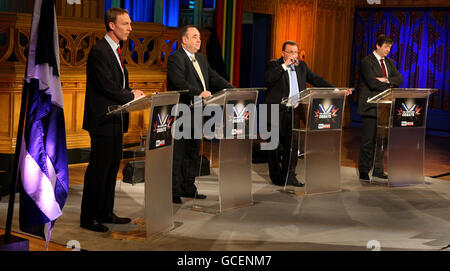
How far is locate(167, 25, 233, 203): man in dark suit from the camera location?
5711 mm

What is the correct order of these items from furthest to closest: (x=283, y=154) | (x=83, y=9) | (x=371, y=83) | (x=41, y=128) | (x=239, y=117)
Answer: (x=83, y=9) < (x=371, y=83) < (x=283, y=154) < (x=239, y=117) < (x=41, y=128)

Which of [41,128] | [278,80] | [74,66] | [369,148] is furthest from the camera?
[74,66]

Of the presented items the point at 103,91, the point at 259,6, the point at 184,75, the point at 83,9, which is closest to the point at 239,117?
the point at 184,75

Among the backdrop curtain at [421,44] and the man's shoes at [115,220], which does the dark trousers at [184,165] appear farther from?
the backdrop curtain at [421,44]

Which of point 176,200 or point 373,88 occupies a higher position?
point 373,88

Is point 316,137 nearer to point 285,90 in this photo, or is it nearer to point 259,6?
point 285,90

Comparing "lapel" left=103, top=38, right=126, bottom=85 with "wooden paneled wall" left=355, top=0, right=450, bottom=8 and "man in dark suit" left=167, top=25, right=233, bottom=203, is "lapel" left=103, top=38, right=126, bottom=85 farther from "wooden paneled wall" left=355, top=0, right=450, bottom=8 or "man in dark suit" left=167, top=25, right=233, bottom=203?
"wooden paneled wall" left=355, top=0, right=450, bottom=8

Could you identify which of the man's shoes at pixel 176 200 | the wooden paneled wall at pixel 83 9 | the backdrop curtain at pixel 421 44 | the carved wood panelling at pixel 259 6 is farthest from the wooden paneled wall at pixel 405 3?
the man's shoes at pixel 176 200

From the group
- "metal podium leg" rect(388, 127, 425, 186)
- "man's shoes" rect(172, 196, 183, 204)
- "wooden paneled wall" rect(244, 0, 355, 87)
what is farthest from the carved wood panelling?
"man's shoes" rect(172, 196, 183, 204)

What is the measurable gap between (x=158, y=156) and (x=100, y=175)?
1.65ft

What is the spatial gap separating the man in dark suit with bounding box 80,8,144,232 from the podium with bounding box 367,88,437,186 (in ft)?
9.53

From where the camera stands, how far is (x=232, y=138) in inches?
217

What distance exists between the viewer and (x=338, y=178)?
6.56 meters

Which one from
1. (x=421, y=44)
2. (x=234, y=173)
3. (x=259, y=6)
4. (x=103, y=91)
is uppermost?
(x=259, y=6)
